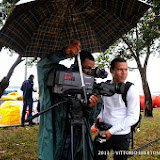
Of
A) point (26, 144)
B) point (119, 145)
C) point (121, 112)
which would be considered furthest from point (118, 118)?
point (26, 144)

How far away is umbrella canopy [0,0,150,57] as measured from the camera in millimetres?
1930

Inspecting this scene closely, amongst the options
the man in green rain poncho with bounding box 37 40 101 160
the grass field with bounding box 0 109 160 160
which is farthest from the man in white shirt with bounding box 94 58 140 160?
the grass field with bounding box 0 109 160 160

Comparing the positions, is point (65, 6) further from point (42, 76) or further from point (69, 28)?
point (42, 76)

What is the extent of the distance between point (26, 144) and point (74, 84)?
431cm

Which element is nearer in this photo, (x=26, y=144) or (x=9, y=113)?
(x=26, y=144)

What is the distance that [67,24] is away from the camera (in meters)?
2.19

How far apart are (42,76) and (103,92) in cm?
61

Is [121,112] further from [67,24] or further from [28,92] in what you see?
[28,92]

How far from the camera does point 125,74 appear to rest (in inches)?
76.2

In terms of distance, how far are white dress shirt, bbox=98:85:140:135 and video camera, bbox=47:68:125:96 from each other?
29cm

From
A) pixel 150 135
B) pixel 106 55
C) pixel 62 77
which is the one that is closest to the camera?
pixel 62 77

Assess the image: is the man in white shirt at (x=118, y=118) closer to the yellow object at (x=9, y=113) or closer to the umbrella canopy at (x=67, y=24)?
the umbrella canopy at (x=67, y=24)

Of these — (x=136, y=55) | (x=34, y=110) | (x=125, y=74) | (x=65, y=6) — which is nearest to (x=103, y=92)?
(x=125, y=74)

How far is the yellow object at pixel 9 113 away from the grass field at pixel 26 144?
0.98ft
